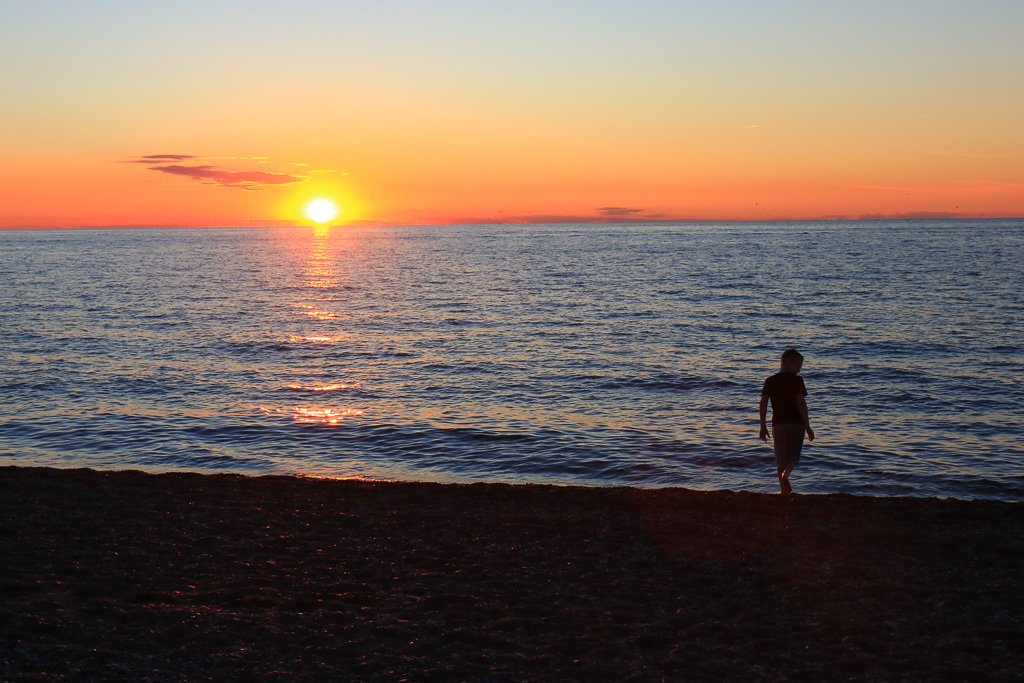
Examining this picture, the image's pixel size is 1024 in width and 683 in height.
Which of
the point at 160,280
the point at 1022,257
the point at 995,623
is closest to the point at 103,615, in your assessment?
the point at 995,623

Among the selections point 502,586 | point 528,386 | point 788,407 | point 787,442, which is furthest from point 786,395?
point 528,386

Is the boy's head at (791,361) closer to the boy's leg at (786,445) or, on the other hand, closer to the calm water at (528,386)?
the boy's leg at (786,445)

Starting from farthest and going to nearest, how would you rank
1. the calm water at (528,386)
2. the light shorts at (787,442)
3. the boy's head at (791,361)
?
the calm water at (528,386) < the light shorts at (787,442) < the boy's head at (791,361)

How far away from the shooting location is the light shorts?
1166cm

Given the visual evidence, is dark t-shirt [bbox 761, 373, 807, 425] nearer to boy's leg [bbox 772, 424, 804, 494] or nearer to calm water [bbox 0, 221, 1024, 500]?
boy's leg [bbox 772, 424, 804, 494]

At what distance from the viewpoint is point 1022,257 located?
280ft

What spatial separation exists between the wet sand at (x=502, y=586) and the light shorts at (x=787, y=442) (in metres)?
0.56

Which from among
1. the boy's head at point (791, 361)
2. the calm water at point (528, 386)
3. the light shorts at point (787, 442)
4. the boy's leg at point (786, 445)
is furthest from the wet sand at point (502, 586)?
the calm water at point (528, 386)

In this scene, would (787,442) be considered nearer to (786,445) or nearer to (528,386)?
(786,445)

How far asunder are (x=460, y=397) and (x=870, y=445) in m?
10.5

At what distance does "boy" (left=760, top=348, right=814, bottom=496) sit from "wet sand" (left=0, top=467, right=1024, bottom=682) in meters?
0.86

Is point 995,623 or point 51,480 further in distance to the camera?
point 51,480

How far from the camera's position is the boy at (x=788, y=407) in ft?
37.7

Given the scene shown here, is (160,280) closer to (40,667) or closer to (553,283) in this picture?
(553,283)
